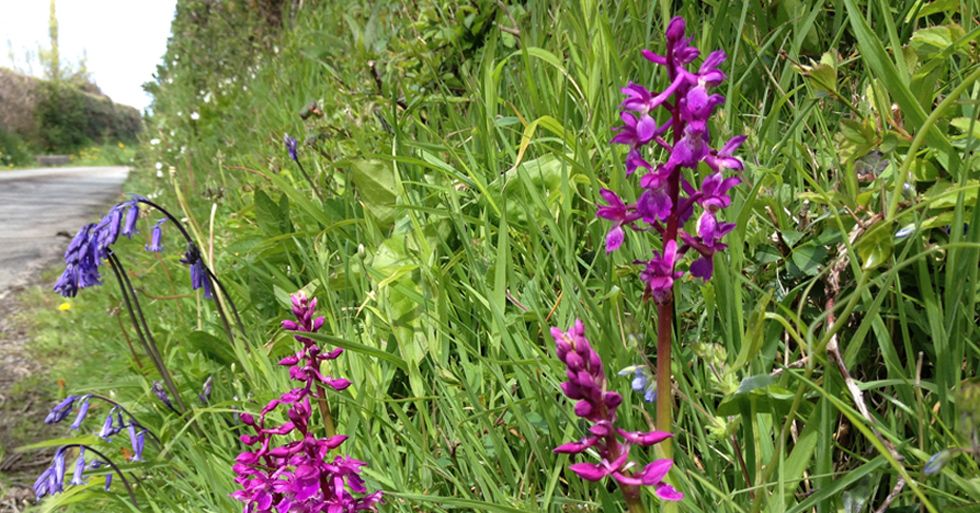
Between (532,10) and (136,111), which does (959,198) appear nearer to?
(532,10)

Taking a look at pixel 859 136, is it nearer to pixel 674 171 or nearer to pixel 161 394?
pixel 674 171

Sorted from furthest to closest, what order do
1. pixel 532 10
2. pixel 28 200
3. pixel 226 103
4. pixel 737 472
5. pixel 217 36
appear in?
pixel 28 200 → pixel 217 36 → pixel 226 103 → pixel 532 10 → pixel 737 472

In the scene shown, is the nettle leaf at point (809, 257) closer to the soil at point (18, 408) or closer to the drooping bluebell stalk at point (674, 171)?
the drooping bluebell stalk at point (674, 171)

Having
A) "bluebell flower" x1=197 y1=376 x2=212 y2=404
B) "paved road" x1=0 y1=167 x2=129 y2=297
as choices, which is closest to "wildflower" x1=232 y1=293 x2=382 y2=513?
"bluebell flower" x1=197 y1=376 x2=212 y2=404

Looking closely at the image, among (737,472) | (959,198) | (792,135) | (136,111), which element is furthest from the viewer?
(136,111)

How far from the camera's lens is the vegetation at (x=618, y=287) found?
1.11m

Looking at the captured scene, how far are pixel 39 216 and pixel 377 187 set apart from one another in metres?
9.57

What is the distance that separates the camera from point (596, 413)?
853 mm

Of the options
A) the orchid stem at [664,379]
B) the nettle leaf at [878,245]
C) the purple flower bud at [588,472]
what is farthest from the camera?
the nettle leaf at [878,245]

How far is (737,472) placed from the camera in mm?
1223

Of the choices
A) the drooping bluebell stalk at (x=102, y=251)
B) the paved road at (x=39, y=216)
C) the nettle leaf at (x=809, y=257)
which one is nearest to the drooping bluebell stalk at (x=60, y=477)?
the drooping bluebell stalk at (x=102, y=251)

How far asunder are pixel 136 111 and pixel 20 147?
734 inches

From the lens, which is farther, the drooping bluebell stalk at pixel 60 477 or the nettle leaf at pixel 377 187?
the nettle leaf at pixel 377 187

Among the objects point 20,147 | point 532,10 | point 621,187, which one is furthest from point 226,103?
point 20,147
